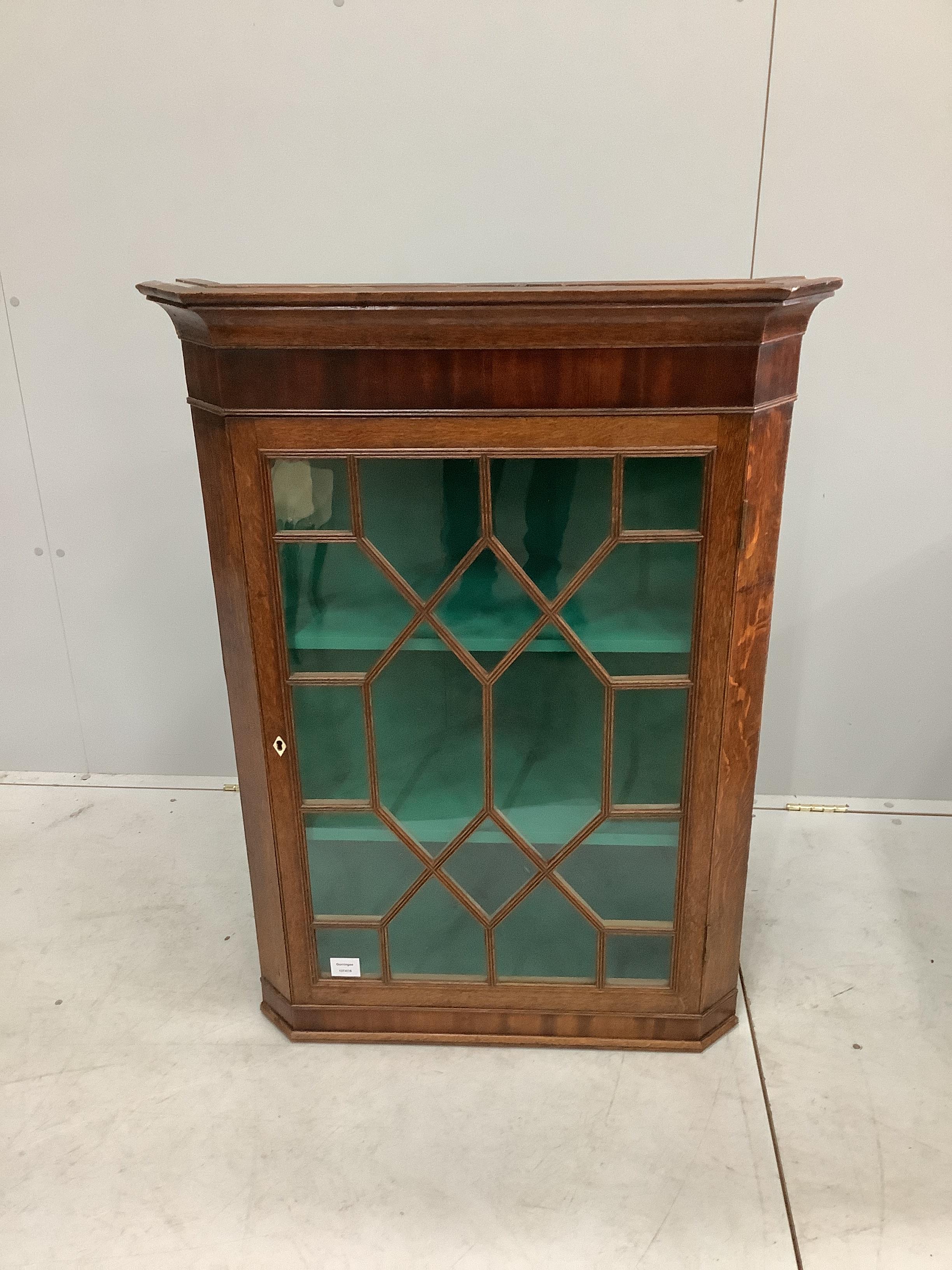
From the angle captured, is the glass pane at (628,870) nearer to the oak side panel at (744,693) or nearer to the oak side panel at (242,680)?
the oak side panel at (744,693)

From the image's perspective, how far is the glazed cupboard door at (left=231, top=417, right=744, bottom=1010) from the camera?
127 cm

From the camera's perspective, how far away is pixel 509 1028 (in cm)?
158

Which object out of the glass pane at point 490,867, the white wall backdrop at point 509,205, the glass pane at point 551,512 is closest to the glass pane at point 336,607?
the glass pane at point 551,512

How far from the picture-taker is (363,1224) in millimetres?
1306

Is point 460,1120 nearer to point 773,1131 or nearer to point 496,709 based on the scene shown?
point 773,1131

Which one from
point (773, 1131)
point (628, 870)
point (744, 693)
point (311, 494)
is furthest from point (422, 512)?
point (773, 1131)

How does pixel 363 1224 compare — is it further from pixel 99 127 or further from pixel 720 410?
pixel 99 127

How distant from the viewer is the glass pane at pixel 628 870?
1463mm

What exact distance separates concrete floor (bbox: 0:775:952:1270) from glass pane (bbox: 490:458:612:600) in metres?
0.80

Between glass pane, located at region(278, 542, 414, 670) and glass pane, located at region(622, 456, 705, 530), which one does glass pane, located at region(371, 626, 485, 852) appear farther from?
glass pane, located at region(622, 456, 705, 530)

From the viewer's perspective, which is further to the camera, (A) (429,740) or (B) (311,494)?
(A) (429,740)

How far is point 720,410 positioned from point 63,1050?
4.69 feet

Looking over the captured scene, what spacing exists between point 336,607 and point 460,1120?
0.79 metres

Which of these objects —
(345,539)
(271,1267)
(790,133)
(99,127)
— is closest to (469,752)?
(345,539)
